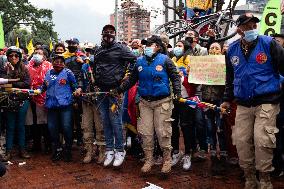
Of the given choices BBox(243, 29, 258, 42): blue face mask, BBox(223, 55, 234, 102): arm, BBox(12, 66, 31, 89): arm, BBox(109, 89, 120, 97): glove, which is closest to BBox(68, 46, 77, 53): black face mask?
BBox(12, 66, 31, 89): arm

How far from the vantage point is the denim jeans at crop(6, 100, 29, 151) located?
671 cm

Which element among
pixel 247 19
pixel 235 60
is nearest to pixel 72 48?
pixel 235 60

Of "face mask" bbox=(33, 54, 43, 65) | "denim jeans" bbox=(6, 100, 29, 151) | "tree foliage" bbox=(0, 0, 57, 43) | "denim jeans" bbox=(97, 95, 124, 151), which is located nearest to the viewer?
"denim jeans" bbox=(97, 95, 124, 151)

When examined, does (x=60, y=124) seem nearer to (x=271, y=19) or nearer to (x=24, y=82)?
(x=24, y=82)

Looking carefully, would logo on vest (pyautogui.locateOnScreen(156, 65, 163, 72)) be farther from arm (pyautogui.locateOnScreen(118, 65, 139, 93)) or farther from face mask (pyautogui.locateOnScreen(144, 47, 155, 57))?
arm (pyautogui.locateOnScreen(118, 65, 139, 93))

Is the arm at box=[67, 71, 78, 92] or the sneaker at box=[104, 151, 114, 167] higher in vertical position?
the arm at box=[67, 71, 78, 92]

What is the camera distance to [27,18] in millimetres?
41844

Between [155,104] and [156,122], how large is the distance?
10.1 inches

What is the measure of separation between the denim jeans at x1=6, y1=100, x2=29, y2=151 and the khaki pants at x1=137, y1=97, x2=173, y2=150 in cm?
217

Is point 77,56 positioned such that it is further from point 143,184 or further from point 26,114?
point 143,184

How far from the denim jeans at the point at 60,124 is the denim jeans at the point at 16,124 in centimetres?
43

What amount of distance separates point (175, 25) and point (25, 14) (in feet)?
96.8

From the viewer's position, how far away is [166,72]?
559cm

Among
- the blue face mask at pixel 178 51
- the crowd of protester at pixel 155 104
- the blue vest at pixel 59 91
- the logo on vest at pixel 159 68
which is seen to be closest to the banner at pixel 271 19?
the crowd of protester at pixel 155 104
